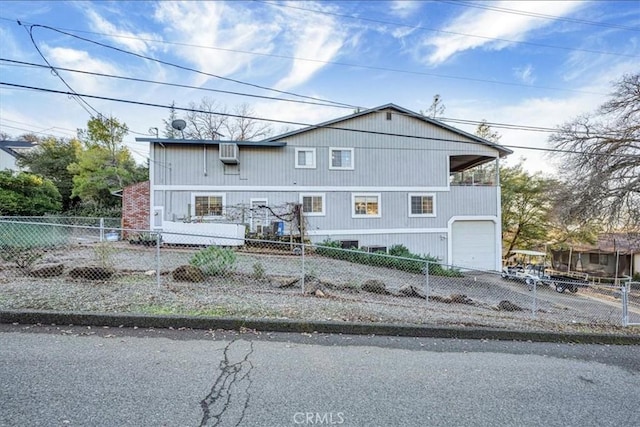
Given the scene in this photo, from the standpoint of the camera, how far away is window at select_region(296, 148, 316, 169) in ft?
51.9

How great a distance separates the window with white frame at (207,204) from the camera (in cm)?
1494

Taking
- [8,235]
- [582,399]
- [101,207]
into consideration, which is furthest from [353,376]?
[101,207]

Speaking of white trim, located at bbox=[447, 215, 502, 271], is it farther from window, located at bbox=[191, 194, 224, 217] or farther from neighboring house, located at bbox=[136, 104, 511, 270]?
window, located at bbox=[191, 194, 224, 217]

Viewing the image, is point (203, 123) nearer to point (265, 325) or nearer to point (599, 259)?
point (265, 325)

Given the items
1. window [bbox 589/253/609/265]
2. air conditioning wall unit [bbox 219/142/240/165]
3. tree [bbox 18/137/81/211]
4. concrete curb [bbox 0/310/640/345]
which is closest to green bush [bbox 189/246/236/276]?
concrete curb [bbox 0/310/640/345]

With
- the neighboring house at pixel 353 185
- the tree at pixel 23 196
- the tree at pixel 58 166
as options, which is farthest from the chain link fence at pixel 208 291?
the tree at pixel 58 166

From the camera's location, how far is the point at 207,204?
49.4 ft

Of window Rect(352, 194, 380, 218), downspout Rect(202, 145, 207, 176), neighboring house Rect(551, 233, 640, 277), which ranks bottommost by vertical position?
neighboring house Rect(551, 233, 640, 277)

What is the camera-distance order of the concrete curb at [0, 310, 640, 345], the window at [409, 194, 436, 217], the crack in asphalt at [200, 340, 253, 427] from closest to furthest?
the crack in asphalt at [200, 340, 253, 427] < the concrete curb at [0, 310, 640, 345] < the window at [409, 194, 436, 217]

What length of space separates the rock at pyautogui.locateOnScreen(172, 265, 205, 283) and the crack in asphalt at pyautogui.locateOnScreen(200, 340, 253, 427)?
127 inches

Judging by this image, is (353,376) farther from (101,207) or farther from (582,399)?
(101,207)

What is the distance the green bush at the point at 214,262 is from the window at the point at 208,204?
333 inches

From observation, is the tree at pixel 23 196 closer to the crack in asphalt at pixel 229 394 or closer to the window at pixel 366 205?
the window at pixel 366 205

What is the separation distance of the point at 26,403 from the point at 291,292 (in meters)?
4.13
